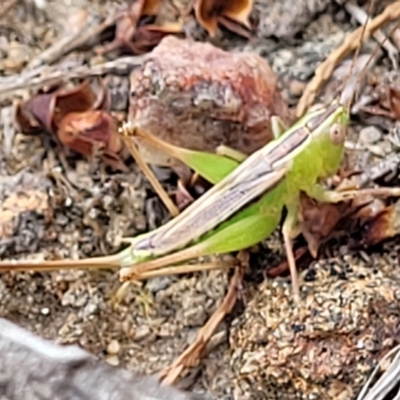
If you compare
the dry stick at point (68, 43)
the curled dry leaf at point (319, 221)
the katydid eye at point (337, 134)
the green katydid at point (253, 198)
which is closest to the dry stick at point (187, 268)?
the green katydid at point (253, 198)

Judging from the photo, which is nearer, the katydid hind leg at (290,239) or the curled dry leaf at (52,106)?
the katydid hind leg at (290,239)

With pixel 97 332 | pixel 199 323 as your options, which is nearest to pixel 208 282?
pixel 199 323

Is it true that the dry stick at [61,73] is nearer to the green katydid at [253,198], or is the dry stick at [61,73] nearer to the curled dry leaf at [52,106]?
the curled dry leaf at [52,106]

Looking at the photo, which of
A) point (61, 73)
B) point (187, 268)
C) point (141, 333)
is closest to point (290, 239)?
point (187, 268)

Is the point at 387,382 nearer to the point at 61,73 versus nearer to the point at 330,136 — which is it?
the point at 330,136

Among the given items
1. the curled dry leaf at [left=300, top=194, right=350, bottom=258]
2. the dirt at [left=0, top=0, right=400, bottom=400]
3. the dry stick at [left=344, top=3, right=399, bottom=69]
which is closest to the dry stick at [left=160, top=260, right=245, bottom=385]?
the dirt at [left=0, top=0, right=400, bottom=400]

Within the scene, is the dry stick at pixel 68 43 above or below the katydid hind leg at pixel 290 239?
above
